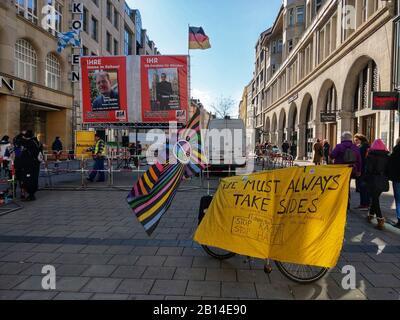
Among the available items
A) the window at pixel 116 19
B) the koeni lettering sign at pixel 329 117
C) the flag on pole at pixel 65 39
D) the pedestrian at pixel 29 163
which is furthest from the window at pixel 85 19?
the pedestrian at pixel 29 163

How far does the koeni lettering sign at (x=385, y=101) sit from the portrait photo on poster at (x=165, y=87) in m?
7.60

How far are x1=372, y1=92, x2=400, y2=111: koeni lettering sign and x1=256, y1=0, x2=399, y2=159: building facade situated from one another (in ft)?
5.02

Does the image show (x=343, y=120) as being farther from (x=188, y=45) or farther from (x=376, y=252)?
(x=376, y=252)

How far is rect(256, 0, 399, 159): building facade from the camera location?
53.0 feet

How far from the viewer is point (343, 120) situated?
22.2 m

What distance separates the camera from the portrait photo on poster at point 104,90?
14070mm

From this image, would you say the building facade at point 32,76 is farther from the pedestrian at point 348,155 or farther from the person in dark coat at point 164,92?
the pedestrian at point 348,155

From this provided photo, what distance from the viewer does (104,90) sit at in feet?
46.2

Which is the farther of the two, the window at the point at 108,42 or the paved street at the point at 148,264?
the window at the point at 108,42

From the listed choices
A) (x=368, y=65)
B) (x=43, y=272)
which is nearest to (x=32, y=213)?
(x=43, y=272)

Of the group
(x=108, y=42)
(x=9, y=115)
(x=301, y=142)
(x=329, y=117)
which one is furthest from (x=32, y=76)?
(x=301, y=142)

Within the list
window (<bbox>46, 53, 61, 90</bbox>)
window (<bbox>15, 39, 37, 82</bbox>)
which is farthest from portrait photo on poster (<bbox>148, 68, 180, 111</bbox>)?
window (<bbox>46, 53, 61, 90</bbox>)

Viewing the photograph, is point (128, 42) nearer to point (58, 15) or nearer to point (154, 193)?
point (58, 15)
